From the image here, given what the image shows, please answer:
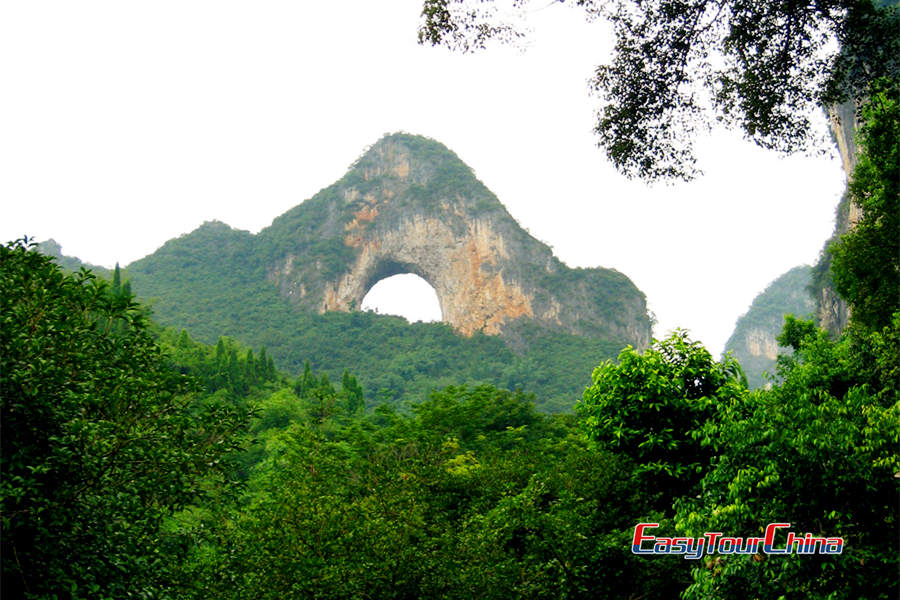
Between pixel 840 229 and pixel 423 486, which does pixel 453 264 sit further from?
pixel 423 486

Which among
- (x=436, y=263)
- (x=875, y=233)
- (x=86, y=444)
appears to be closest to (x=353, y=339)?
(x=436, y=263)

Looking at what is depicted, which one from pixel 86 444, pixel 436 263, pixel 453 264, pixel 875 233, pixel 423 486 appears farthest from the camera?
pixel 436 263

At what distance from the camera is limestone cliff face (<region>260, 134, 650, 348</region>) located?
2569 inches

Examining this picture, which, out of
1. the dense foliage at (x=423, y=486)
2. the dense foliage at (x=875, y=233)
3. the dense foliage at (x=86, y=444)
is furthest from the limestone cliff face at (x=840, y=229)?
the dense foliage at (x=86, y=444)

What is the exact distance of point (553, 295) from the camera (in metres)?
66.6

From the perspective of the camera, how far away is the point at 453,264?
6600 centimetres

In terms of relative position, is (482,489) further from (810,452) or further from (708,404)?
(810,452)

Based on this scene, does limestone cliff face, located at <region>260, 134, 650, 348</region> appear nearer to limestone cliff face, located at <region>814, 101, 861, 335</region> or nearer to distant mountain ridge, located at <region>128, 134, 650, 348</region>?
distant mountain ridge, located at <region>128, 134, 650, 348</region>

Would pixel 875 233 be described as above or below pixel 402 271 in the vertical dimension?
below

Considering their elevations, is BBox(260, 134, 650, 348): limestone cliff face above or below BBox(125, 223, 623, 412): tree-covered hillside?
above

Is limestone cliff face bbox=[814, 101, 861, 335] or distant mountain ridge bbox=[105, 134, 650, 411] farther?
distant mountain ridge bbox=[105, 134, 650, 411]

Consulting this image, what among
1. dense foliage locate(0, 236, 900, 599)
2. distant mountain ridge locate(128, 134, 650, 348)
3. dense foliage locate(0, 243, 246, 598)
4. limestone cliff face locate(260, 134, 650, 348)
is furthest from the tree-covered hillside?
dense foliage locate(0, 243, 246, 598)

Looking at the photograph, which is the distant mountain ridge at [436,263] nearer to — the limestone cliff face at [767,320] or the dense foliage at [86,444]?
the limestone cliff face at [767,320]

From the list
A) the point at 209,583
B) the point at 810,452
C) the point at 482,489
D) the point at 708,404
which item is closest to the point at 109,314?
the point at 209,583
